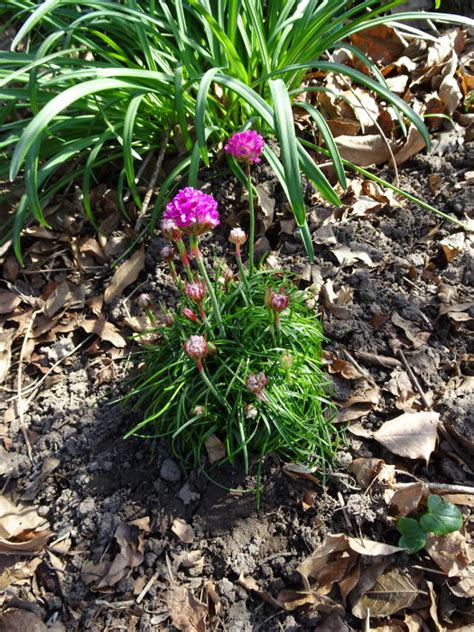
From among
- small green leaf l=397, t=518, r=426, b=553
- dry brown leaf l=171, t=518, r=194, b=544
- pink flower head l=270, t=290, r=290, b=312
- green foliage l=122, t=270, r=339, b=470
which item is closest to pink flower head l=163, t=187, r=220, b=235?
pink flower head l=270, t=290, r=290, b=312

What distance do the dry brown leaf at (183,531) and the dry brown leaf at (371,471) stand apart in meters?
0.54

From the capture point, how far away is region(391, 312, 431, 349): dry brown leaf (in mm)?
1929

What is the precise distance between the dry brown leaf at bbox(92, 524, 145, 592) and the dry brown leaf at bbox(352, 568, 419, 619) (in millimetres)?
646

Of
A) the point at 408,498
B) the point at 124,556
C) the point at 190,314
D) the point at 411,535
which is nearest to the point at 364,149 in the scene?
the point at 190,314

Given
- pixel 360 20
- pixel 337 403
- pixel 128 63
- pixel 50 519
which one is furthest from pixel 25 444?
pixel 360 20

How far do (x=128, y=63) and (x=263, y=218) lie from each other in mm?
908

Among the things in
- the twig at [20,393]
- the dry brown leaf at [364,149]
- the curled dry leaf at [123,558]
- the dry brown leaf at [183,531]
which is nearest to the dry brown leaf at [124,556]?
the curled dry leaf at [123,558]

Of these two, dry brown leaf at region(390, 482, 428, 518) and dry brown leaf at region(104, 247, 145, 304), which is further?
dry brown leaf at region(104, 247, 145, 304)

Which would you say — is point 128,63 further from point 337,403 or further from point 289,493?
point 289,493

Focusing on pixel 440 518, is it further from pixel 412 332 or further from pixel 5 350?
pixel 5 350

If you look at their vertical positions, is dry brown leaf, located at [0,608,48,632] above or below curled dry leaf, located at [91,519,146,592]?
below

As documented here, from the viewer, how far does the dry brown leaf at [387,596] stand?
144 cm

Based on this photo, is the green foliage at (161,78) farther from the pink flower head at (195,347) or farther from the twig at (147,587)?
the twig at (147,587)

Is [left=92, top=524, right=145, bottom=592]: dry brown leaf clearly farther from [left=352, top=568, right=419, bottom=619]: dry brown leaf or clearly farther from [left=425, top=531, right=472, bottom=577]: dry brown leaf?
[left=425, top=531, right=472, bottom=577]: dry brown leaf
